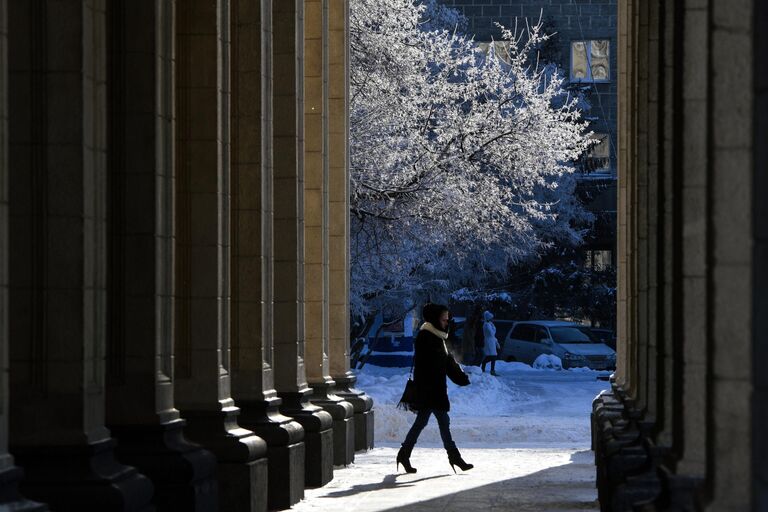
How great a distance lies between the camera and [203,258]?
12719mm

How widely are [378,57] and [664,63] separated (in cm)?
2135

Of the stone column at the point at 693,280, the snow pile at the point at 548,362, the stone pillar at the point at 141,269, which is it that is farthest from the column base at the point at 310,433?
the snow pile at the point at 548,362

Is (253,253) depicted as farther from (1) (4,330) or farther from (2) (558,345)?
(2) (558,345)

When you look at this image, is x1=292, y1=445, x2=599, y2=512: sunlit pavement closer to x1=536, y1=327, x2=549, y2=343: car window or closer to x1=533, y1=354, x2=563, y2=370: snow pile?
x1=533, y1=354, x2=563, y2=370: snow pile

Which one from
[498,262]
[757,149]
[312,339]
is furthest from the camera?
[498,262]

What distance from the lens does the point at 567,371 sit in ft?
150

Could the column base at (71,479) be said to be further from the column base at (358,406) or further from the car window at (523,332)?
the car window at (523,332)

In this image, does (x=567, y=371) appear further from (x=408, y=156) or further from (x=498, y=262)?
(x=408, y=156)

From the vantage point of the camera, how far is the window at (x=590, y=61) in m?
51.8

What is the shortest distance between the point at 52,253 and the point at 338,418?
1021cm

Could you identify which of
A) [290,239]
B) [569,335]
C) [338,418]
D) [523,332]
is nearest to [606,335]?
[569,335]

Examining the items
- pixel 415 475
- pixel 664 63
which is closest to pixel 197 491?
pixel 664 63

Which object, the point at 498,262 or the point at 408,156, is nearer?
the point at 408,156

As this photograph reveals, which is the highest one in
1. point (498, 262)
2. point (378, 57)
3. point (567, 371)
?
point (378, 57)
